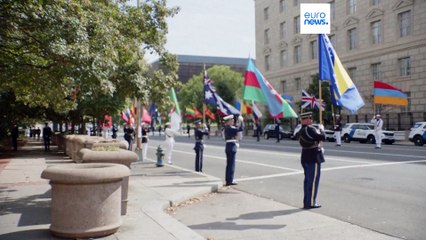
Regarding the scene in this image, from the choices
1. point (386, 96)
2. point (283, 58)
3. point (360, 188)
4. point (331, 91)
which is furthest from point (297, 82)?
point (360, 188)

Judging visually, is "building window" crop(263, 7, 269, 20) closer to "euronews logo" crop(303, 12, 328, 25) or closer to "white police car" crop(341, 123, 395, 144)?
"white police car" crop(341, 123, 395, 144)

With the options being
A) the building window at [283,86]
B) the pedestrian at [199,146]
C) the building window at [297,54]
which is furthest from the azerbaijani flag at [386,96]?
the building window at [283,86]

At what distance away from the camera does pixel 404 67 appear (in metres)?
38.3

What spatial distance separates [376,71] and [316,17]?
1309 inches

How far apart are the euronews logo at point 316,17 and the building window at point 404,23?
102 feet

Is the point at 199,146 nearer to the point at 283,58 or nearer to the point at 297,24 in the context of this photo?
the point at 297,24

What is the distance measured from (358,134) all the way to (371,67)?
38.9 feet

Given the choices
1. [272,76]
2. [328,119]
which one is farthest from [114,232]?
[272,76]

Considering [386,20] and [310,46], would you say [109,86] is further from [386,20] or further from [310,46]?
[310,46]

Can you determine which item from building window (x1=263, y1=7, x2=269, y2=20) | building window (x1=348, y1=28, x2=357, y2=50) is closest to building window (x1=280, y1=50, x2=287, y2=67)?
building window (x1=263, y1=7, x2=269, y2=20)

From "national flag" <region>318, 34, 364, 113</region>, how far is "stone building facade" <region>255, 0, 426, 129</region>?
88.9ft

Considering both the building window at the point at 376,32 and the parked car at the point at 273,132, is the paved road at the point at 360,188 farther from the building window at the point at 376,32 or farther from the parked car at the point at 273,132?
the building window at the point at 376,32

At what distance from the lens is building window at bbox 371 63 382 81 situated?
4081 centimetres

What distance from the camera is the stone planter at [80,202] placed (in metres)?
5.97
